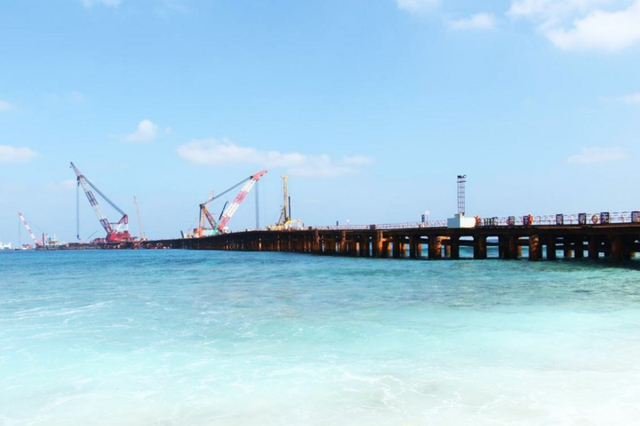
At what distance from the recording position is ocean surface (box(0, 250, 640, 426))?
1006 centimetres

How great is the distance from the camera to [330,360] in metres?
13.6

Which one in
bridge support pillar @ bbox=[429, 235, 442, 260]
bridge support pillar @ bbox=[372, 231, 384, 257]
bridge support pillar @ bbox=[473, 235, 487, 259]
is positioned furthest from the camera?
bridge support pillar @ bbox=[372, 231, 384, 257]

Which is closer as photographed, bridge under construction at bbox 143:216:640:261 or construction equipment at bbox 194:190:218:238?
bridge under construction at bbox 143:216:640:261

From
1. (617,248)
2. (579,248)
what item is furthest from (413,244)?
(617,248)

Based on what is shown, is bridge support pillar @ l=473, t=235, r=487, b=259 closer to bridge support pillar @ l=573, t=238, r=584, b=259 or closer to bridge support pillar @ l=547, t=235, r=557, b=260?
bridge support pillar @ l=547, t=235, r=557, b=260

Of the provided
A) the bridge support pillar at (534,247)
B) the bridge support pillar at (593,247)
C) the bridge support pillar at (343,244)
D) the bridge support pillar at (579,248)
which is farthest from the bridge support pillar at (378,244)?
the bridge support pillar at (593,247)

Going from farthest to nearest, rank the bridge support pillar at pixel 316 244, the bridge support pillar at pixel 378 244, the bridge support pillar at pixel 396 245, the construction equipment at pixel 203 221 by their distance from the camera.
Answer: the construction equipment at pixel 203 221 < the bridge support pillar at pixel 316 244 < the bridge support pillar at pixel 378 244 < the bridge support pillar at pixel 396 245

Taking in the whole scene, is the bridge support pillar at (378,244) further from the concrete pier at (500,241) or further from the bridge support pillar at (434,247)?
the bridge support pillar at (434,247)

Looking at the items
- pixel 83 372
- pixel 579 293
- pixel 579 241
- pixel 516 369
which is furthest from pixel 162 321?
pixel 579 241

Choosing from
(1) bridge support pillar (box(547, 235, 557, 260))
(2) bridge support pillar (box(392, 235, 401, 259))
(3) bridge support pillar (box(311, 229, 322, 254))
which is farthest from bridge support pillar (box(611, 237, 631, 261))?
(3) bridge support pillar (box(311, 229, 322, 254))

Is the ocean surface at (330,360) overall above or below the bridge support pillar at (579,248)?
below

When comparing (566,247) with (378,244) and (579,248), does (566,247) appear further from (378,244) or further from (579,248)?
(378,244)

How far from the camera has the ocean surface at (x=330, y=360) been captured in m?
10.1

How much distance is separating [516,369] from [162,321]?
13.2 m
